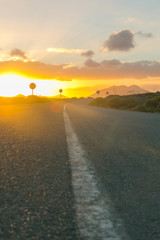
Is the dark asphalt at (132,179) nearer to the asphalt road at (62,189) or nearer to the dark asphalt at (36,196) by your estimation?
the asphalt road at (62,189)

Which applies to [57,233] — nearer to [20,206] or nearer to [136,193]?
[20,206]

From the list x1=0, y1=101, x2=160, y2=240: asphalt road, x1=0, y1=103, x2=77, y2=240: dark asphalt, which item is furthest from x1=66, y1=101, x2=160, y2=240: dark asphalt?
x1=0, y1=103, x2=77, y2=240: dark asphalt

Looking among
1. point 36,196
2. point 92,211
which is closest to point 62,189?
point 36,196

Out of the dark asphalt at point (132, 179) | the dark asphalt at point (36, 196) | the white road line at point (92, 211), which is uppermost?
the dark asphalt at point (36, 196)

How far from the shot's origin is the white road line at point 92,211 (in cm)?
153

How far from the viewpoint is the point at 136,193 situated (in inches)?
91.7

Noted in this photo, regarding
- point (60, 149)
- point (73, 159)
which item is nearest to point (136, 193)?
point (73, 159)

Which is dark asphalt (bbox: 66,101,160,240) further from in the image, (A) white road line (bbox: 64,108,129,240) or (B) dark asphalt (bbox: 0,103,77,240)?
(B) dark asphalt (bbox: 0,103,77,240)

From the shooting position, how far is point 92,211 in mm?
1866

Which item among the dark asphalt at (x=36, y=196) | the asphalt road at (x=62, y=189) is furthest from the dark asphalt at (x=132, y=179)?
the dark asphalt at (x=36, y=196)

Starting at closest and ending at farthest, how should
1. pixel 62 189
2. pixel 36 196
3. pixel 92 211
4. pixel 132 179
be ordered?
pixel 92 211
pixel 36 196
pixel 62 189
pixel 132 179

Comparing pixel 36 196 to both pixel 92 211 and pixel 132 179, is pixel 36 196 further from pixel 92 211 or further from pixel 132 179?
pixel 132 179

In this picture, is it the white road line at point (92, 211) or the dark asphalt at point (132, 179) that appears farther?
the dark asphalt at point (132, 179)

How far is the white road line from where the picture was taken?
1527 mm
